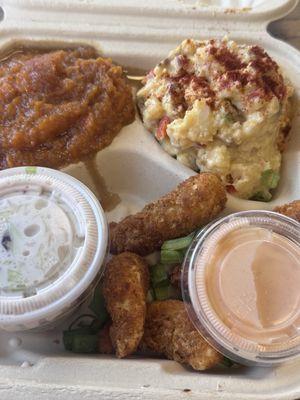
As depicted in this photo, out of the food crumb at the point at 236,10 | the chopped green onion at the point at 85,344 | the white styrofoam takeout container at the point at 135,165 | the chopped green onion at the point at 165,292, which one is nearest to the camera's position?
the white styrofoam takeout container at the point at 135,165

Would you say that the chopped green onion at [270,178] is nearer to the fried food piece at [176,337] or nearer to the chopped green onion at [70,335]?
the fried food piece at [176,337]

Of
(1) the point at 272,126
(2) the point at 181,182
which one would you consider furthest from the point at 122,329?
(1) the point at 272,126

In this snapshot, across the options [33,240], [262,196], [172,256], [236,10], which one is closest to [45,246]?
[33,240]

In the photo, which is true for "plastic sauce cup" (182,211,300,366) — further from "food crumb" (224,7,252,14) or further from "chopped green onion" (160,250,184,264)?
"food crumb" (224,7,252,14)

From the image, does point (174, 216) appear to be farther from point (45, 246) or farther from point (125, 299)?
point (45, 246)

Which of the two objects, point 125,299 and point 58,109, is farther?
point 58,109

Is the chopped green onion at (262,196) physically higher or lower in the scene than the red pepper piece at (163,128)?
lower

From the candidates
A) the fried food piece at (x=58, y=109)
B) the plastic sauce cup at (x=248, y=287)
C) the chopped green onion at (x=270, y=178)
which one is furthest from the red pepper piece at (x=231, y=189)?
the fried food piece at (x=58, y=109)
